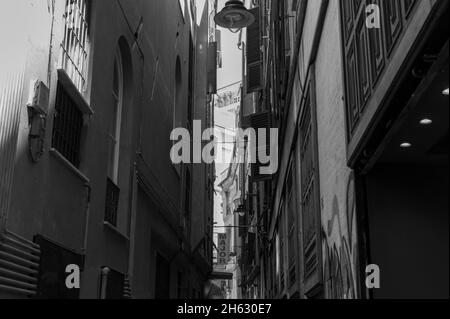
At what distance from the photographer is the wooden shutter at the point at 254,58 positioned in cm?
2227

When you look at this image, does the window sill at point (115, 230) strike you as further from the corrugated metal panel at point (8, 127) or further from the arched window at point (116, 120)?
the corrugated metal panel at point (8, 127)

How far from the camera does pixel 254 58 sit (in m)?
22.6

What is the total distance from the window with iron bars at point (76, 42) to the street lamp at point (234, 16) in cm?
491

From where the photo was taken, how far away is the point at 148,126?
44.0 feet

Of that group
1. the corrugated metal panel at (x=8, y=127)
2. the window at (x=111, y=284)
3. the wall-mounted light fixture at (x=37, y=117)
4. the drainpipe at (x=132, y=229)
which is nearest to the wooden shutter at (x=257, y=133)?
the drainpipe at (x=132, y=229)

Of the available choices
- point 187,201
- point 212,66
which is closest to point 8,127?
point 187,201

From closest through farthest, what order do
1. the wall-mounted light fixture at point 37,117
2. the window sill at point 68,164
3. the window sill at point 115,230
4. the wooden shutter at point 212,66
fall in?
the wall-mounted light fixture at point 37,117 → the window sill at point 68,164 → the window sill at point 115,230 → the wooden shutter at point 212,66

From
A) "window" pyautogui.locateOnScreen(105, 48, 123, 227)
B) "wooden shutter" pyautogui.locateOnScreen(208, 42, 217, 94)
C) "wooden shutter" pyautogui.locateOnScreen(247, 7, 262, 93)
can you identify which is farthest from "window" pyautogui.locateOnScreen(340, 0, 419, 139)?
→ "wooden shutter" pyautogui.locateOnScreen(208, 42, 217, 94)

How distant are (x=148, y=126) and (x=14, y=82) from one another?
750 cm

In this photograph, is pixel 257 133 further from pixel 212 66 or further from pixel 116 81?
pixel 212 66

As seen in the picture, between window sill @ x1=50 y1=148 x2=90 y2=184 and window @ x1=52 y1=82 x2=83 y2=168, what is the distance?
204mm

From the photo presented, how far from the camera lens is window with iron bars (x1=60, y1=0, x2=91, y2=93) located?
7.91 m
